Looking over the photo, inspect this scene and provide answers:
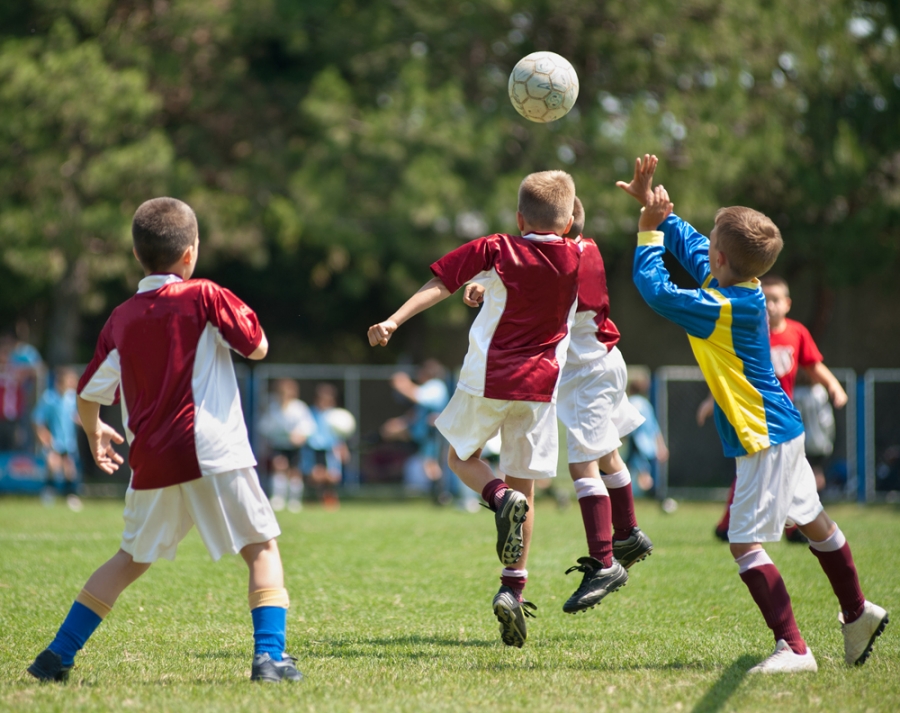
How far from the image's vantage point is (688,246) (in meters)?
5.11

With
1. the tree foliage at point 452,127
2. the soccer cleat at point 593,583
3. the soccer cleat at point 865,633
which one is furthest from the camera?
the tree foliage at point 452,127

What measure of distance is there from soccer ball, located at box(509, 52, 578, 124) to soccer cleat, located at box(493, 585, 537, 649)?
2619mm

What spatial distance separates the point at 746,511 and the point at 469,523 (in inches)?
313

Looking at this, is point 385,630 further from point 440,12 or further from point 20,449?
point 440,12

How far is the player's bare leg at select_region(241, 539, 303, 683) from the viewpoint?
4.17 metres

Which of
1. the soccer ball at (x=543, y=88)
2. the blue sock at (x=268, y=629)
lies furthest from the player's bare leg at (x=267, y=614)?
the soccer ball at (x=543, y=88)

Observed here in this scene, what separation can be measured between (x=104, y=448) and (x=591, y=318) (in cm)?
257

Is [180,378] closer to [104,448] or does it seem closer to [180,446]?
[180,446]

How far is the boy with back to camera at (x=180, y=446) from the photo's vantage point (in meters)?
4.14

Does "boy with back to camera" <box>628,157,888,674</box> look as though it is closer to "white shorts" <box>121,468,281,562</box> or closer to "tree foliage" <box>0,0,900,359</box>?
"white shorts" <box>121,468,281,562</box>

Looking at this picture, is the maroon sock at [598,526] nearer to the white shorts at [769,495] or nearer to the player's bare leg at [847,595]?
the white shorts at [769,495]

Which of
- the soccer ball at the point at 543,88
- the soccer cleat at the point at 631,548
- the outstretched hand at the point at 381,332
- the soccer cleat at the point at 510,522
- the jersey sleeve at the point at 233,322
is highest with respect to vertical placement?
the soccer ball at the point at 543,88

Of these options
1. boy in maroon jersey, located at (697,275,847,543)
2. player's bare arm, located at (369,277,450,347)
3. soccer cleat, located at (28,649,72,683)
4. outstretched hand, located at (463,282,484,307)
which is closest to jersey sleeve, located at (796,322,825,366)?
boy in maroon jersey, located at (697,275,847,543)

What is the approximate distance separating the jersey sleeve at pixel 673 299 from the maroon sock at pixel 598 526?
3.85 ft
